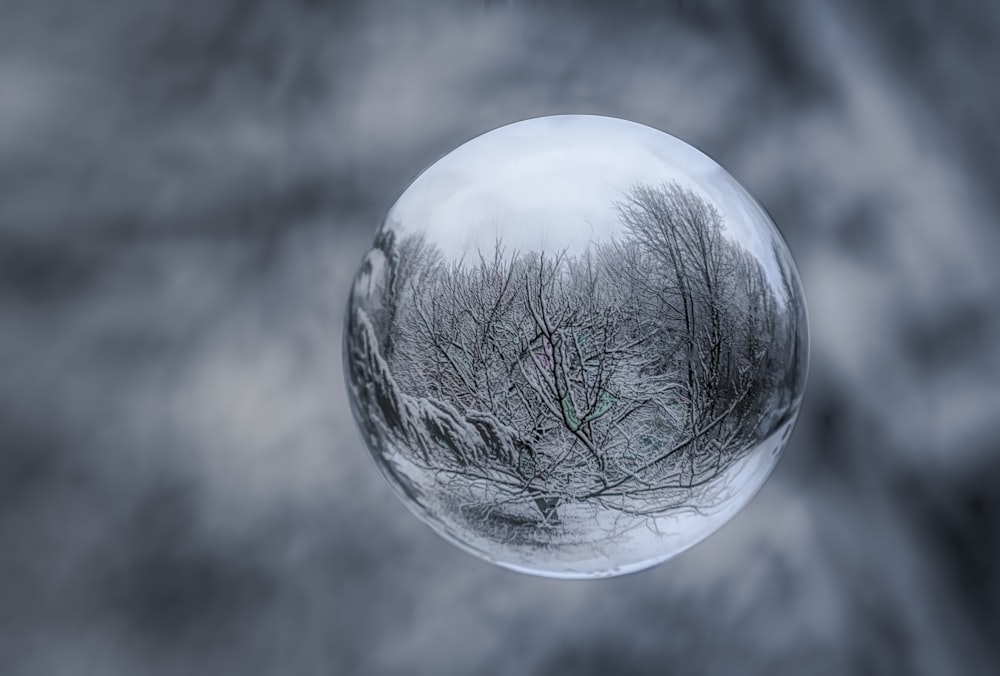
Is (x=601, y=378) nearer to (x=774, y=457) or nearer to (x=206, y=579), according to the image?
(x=774, y=457)

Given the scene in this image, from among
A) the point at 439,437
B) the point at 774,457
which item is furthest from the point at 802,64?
the point at 439,437

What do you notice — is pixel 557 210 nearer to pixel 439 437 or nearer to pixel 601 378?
pixel 601 378

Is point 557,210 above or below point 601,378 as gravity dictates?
above

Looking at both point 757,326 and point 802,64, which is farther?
point 802,64

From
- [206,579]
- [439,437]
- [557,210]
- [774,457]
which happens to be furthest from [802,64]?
[206,579]

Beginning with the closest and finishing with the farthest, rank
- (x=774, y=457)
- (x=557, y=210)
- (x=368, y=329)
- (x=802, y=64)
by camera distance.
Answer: (x=557, y=210)
(x=368, y=329)
(x=774, y=457)
(x=802, y=64)

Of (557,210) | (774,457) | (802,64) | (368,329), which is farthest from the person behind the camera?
(802,64)

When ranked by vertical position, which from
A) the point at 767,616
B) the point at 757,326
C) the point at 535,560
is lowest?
the point at 767,616
